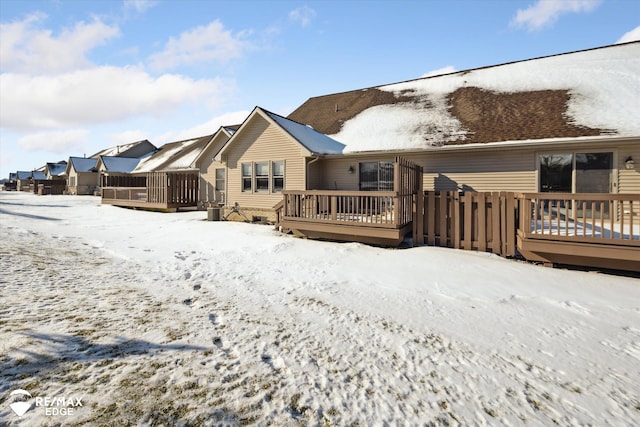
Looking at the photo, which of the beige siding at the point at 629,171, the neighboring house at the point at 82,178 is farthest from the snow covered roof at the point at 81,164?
the beige siding at the point at 629,171

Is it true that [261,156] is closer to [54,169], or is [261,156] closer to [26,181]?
[54,169]

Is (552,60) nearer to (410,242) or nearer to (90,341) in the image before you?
(410,242)

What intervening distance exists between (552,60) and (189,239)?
761 inches

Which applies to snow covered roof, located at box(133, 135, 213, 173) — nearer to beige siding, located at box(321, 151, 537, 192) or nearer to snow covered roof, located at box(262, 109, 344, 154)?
snow covered roof, located at box(262, 109, 344, 154)

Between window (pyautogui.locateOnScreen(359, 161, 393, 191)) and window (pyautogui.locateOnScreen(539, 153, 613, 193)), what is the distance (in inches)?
213

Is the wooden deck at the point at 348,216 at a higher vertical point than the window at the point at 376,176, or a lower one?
lower

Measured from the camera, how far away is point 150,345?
351cm

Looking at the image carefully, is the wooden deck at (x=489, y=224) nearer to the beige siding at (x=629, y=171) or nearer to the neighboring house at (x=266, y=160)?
the beige siding at (x=629, y=171)

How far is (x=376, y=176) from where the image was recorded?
1370 cm

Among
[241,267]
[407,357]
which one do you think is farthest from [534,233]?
[241,267]

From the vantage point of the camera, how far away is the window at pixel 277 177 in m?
14.4

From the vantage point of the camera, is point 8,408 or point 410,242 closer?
point 8,408

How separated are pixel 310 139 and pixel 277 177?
233cm

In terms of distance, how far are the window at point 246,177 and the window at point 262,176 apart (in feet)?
1.56
